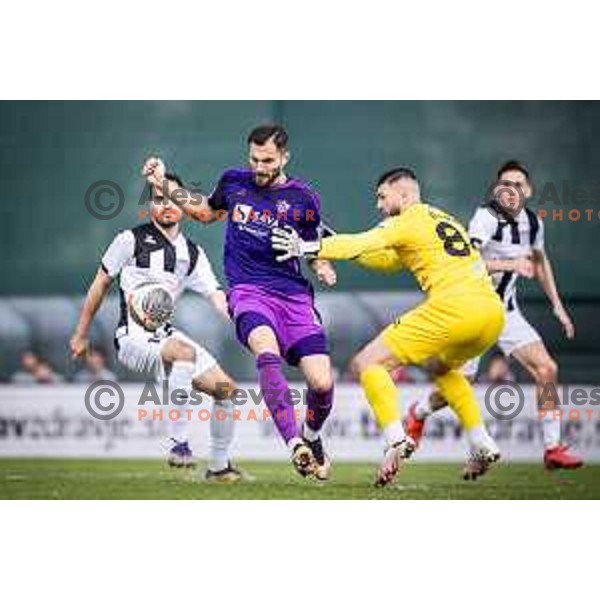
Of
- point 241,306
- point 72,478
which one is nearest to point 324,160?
point 241,306

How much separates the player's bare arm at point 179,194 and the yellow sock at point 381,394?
1.40 m

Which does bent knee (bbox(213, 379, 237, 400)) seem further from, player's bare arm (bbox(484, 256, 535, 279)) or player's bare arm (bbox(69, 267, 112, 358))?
player's bare arm (bbox(484, 256, 535, 279))

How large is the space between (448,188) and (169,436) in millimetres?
2525

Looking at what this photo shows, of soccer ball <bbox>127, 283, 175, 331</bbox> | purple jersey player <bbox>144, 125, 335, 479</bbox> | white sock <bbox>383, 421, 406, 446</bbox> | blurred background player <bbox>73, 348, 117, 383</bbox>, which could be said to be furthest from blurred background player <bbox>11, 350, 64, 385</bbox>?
white sock <bbox>383, 421, 406, 446</bbox>

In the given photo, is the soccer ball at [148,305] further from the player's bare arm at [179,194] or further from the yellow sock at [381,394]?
the yellow sock at [381,394]

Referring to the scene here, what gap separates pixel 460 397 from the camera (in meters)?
9.16

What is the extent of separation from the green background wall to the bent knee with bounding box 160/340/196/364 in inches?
24.5

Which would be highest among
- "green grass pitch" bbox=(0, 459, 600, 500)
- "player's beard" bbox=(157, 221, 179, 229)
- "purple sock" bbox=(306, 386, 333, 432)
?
"player's beard" bbox=(157, 221, 179, 229)

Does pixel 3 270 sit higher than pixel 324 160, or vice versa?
pixel 324 160

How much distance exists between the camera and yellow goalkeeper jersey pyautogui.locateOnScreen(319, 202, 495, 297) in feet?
29.2

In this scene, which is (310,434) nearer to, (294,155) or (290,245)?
(290,245)

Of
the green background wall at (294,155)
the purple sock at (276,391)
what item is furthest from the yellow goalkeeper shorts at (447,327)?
the green background wall at (294,155)

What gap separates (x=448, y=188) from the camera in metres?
11.1
